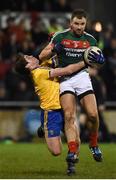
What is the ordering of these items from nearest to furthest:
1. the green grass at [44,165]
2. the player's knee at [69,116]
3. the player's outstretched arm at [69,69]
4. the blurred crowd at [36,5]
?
the green grass at [44,165] → the player's outstretched arm at [69,69] → the player's knee at [69,116] → the blurred crowd at [36,5]

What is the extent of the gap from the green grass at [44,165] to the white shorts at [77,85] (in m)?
1.14

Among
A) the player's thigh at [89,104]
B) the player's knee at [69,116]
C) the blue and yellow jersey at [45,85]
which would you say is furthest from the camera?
the blue and yellow jersey at [45,85]

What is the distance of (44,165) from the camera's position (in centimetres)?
1343

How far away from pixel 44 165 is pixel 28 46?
8199mm

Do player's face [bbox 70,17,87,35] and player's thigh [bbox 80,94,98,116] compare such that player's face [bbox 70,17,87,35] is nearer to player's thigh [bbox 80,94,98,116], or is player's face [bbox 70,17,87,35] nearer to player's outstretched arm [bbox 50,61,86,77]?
player's outstretched arm [bbox 50,61,86,77]

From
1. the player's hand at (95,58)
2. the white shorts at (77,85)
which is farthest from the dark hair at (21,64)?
the player's hand at (95,58)

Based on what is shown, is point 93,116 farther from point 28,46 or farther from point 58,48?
point 28,46

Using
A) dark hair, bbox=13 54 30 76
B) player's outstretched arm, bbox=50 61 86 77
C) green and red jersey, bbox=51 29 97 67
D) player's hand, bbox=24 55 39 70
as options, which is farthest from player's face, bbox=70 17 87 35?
dark hair, bbox=13 54 30 76

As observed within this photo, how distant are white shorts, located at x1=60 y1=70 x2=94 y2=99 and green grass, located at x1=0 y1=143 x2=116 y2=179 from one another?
1.14 metres

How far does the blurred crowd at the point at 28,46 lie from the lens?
21062 mm

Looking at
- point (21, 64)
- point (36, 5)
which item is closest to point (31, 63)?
point (21, 64)

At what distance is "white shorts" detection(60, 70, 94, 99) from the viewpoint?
40.0 ft

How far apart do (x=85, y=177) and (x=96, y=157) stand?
1.19 m

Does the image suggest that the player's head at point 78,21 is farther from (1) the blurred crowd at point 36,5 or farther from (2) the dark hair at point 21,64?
(1) the blurred crowd at point 36,5
